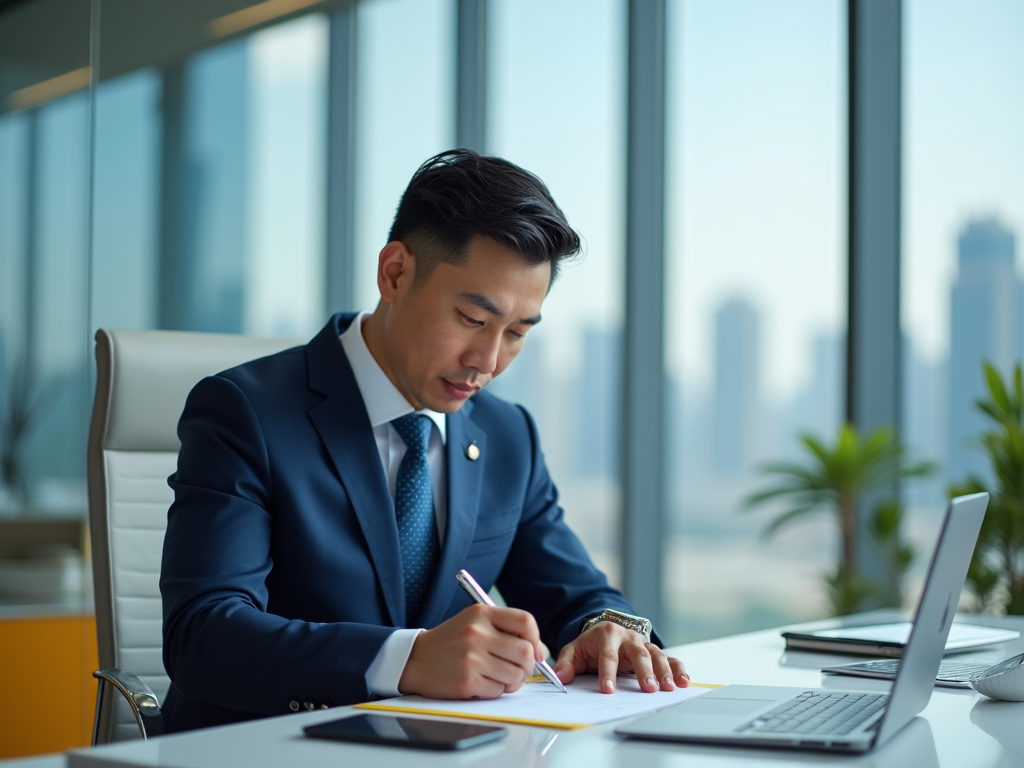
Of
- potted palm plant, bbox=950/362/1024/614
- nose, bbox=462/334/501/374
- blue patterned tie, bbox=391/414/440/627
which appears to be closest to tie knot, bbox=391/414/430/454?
blue patterned tie, bbox=391/414/440/627

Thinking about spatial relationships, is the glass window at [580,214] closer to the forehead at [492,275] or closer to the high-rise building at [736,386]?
the high-rise building at [736,386]

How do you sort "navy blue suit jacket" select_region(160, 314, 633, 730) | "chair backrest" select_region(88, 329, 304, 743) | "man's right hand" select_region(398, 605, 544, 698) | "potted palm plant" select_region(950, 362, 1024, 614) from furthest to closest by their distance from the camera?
"potted palm plant" select_region(950, 362, 1024, 614)
"chair backrest" select_region(88, 329, 304, 743)
"navy blue suit jacket" select_region(160, 314, 633, 730)
"man's right hand" select_region(398, 605, 544, 698)

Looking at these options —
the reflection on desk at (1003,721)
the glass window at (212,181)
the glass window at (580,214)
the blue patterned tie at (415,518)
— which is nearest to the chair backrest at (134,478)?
the blue patterned tie at (415,518)

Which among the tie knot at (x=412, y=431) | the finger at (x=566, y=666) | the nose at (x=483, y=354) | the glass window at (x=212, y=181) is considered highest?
the glass window at (x=212, y=181)

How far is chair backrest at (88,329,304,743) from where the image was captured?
5.91ft

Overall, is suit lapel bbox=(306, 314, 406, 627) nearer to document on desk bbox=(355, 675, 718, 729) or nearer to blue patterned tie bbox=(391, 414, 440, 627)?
blue patterned tie bbox=(391, 414, 440, 627)

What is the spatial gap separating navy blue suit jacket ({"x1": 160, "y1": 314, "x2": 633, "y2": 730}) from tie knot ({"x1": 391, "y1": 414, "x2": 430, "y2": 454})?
0.06m

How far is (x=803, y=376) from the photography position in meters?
3.70

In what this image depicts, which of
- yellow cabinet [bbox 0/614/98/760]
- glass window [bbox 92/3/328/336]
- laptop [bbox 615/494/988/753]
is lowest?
yellow cabinet [bbox 0/614/98/760]

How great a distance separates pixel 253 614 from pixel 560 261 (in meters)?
0.71

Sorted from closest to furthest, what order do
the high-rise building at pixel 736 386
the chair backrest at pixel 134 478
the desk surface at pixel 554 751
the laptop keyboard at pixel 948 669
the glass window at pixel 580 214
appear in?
the desk surface at pixel 554 751 → the laptop keyboard at pixel 948 669 → the chair backrest at pixel 134 478 → the high-rise building at pixel 736 386 → the glass window at pixel 580 214

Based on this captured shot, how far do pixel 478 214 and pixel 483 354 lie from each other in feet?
0.66

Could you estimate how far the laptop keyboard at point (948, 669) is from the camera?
1.39m

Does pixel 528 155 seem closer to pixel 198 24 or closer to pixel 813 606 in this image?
pixel 198 24
